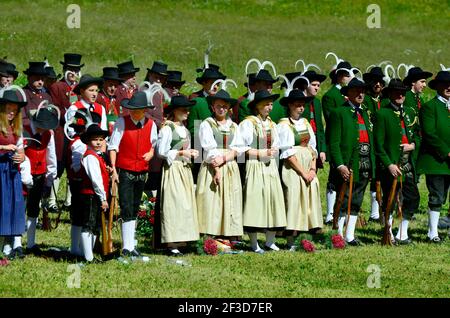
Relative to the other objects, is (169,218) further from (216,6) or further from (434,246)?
(216,6)

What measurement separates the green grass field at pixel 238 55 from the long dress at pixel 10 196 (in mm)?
414

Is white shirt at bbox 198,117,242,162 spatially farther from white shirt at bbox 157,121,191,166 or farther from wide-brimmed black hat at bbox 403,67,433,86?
wide-brimmed black hat at bbox 403,67,433,86

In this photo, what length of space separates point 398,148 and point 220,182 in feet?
8.62

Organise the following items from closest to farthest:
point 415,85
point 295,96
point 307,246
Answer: point 307,246, point 295,96, point 415,85

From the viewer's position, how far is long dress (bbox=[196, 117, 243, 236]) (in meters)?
12.8

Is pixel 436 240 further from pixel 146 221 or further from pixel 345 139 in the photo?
pixel 146 221

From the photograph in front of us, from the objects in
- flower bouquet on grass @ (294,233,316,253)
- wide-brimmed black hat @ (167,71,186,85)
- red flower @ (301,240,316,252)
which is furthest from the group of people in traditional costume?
wide-brimmed black hat @ (167,71,186,85)

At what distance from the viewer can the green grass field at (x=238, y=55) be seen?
10.7m

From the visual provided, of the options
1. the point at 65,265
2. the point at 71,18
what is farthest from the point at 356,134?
the point at 71,18

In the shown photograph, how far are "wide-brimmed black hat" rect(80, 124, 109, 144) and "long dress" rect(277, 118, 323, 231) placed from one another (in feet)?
8.42

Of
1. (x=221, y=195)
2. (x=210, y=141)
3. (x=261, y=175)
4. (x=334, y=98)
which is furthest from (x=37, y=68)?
(x=334, y=98)

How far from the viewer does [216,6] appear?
4612 cm

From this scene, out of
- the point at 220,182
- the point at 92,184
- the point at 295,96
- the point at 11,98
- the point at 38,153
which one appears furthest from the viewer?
the point at 295,96

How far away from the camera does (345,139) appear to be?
1367cm
